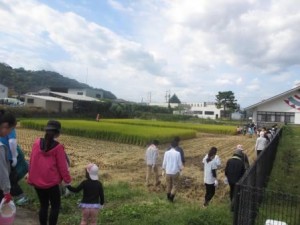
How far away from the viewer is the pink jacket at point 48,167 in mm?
5371

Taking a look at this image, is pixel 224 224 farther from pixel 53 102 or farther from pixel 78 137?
pixel 53 102

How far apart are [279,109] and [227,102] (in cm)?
3897

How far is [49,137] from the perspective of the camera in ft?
17.6

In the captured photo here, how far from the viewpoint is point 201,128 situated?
4731 cm

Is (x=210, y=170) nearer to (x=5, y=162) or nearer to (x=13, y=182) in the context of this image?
(x=13, y=182)

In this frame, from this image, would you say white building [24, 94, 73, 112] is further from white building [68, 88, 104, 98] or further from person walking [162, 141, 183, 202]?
person walking [162, 141, 183, 202]

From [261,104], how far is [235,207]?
47.2 metres

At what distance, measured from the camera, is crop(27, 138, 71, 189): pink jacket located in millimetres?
5371

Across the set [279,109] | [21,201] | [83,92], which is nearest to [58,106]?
[279,109]

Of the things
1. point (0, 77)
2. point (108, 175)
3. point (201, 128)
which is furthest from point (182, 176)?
point (0, 77)

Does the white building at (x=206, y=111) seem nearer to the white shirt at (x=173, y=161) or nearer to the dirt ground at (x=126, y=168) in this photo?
the dirt ground at (x=126, y=168)

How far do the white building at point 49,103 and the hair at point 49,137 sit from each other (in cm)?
5327

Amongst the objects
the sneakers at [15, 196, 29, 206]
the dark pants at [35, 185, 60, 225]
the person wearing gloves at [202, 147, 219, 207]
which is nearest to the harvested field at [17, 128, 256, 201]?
the person wearing gloves at [202, 147, 219, 207]

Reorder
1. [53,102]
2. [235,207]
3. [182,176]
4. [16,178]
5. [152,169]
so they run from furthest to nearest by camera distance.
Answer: [53,102] < [182,176] < [152,169] < [16,178] < [235,207]
